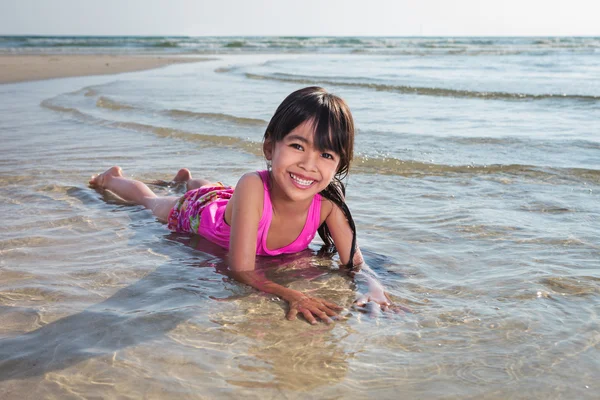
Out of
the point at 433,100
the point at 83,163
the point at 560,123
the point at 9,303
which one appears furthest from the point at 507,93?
the point at 9,303

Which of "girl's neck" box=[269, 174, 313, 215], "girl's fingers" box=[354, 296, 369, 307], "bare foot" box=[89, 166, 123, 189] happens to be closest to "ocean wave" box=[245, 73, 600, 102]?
"bare foot" box=[89, 166, 123, 189]

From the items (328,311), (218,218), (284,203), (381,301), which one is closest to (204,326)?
(328,311)

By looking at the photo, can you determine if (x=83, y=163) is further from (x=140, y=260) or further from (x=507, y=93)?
(x=507, y=93)

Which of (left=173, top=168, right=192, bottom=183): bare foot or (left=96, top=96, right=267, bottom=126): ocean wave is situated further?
(left=96, top=96, right=267, bottom=126): ocean wave

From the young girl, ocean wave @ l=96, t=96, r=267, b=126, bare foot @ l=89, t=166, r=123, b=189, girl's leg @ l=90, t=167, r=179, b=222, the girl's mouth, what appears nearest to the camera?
the young girl

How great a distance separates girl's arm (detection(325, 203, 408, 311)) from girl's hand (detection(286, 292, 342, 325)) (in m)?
0.18

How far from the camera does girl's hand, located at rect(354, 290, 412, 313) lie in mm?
2889

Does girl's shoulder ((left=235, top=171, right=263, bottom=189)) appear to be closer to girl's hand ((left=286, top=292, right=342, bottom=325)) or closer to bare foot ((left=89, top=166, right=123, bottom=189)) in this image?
girl's hand ((left=286, top=292, right=342, bottom=325))

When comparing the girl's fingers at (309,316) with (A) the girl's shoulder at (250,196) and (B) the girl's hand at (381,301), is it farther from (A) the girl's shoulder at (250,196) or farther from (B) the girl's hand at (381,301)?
(A) the girl's shoulder at (250,196)

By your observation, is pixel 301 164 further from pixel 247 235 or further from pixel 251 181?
pixel 247 235

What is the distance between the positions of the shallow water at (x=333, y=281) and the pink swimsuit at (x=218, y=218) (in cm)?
11

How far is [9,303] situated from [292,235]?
61.1 inches

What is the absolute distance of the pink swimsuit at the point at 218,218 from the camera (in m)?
3.56

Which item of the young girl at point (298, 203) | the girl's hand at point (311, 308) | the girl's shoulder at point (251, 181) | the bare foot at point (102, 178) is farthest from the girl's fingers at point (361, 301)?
the bare foot at point (102, 178)
